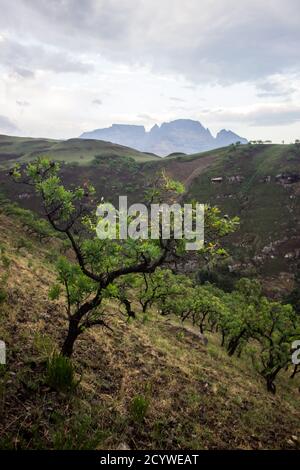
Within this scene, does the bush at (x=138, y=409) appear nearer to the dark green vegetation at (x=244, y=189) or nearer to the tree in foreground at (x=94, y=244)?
the tree in foreground at (x=94, y=244)

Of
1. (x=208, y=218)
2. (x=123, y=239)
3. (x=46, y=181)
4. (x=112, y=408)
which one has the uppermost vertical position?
(x=46, y=181)

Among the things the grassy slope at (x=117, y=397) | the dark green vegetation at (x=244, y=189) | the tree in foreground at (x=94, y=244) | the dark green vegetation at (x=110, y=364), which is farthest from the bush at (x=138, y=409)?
the dark green vegetation at (x=244, y=189)

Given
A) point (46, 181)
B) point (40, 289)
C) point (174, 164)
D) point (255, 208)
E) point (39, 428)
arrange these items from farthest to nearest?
point (174, 164) < point (255, 208) < point (40, 289) < point (46, 181) < point (39, 428)

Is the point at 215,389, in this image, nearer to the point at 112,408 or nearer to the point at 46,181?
the point at 112,408

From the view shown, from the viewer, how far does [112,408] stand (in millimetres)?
9516

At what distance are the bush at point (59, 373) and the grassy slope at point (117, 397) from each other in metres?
0.22

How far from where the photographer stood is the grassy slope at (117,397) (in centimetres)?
808

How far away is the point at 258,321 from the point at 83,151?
167 m

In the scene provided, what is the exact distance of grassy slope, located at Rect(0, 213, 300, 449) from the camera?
8080 mm

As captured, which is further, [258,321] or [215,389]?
[258,321]

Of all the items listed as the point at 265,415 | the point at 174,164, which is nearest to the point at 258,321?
the point at 265,415

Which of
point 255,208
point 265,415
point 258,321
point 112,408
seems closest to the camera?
→ point 112,408

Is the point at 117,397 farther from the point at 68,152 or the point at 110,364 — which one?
the point at 68,152
